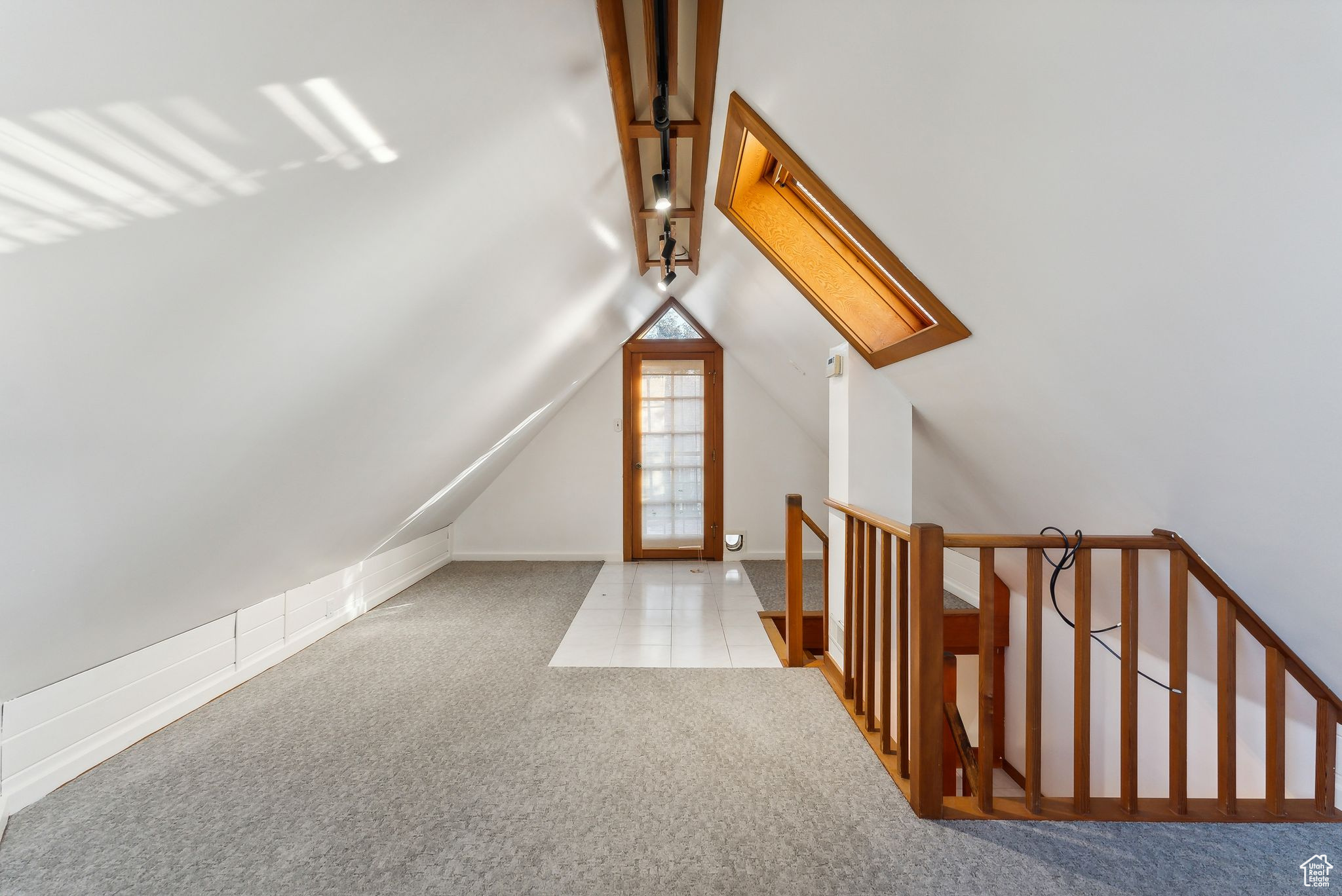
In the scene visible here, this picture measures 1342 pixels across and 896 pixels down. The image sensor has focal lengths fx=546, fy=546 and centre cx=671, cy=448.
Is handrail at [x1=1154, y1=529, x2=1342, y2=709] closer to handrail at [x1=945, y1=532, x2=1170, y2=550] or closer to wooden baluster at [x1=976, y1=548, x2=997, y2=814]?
handrail at [x1=945, y1=532, x2=1170, y2=550]

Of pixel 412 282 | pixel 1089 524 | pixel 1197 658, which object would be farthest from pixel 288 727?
pixel 1197 658

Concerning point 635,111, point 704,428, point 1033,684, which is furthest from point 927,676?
point 704,428

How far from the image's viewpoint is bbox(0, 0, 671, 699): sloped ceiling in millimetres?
876

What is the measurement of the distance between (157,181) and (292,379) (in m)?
0.74

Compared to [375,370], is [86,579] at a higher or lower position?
lower

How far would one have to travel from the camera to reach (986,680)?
5.55ft

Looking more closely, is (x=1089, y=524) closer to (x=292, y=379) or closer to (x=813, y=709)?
(x=813, y=709)

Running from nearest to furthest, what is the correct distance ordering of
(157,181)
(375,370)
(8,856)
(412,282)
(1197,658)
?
(157,181)
(8,856)
(412,282)
(375,370)
(1197,658)

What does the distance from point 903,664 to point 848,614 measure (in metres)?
0.52

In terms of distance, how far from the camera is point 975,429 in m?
2.45

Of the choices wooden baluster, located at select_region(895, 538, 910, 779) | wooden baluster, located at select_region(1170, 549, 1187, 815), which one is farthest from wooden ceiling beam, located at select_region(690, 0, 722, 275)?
wooden baluster, located at select_region(1170, 549, 1187, 815)

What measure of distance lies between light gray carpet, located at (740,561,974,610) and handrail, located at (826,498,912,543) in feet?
3.61

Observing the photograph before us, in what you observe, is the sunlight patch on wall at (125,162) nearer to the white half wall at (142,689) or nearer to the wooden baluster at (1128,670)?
the white half wall at (142,689)

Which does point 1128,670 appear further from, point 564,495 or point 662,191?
point 564,495
